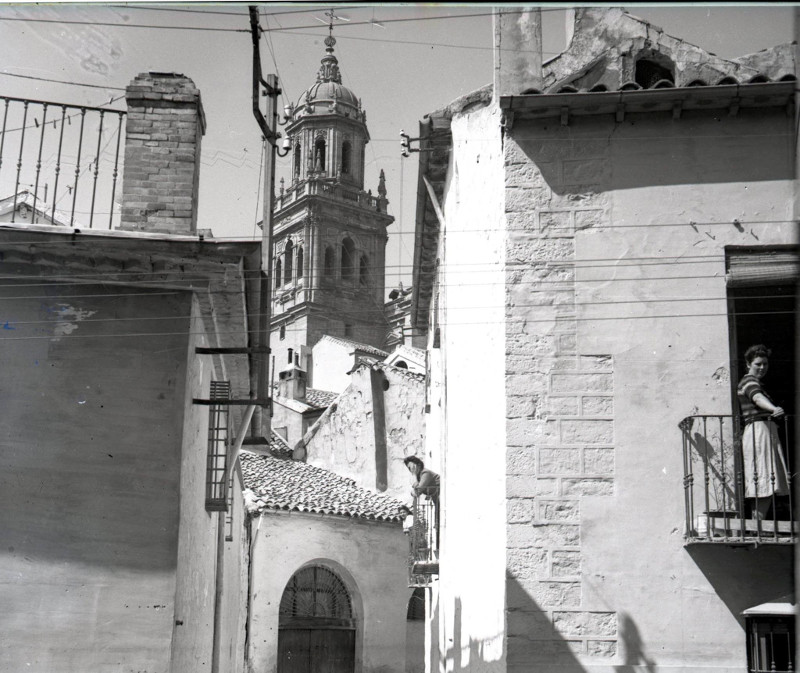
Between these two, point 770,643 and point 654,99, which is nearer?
point 770,643

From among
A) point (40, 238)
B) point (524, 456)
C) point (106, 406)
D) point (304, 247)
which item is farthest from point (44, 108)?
point (304, 247)

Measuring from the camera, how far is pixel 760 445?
9750mm

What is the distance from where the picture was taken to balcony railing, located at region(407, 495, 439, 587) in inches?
705

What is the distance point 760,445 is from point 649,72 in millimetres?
4529

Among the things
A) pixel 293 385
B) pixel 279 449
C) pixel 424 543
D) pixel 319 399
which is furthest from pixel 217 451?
pixel 319 399

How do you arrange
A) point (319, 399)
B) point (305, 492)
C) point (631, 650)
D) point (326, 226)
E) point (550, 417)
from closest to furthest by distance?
point (631, 650)
point (550, 417)
point (305, 492)
point (319, 399)
point (326, 226)

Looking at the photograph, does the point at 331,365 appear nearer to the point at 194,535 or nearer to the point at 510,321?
the point at 194,535

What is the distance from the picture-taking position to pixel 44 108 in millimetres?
Result: 9891

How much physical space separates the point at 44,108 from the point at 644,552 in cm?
650

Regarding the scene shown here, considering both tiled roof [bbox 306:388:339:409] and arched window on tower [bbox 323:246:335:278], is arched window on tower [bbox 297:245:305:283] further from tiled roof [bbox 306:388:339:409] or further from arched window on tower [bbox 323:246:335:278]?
tiled roof [bbox 306:388:339:409]

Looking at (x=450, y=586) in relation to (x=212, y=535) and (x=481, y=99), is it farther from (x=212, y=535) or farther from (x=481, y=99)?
(x=481, y=99)

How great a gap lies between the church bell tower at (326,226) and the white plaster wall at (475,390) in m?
Answer: 50.4

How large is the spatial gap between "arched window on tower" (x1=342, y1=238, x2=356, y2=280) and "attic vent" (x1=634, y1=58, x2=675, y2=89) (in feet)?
180

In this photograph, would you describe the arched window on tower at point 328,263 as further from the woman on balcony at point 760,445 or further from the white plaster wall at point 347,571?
the woman on balcony at point 760,445
